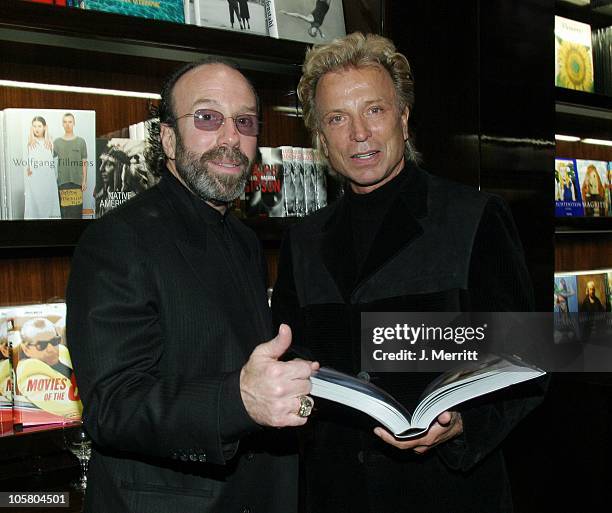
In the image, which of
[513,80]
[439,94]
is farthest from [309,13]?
[513,80]

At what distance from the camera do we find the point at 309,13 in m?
2.15

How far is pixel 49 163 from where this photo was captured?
5.83 feet

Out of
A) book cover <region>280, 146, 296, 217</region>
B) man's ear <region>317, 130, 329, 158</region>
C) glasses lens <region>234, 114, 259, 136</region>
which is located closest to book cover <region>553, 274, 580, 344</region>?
book cover <region>280, 146, 296, 217</region>

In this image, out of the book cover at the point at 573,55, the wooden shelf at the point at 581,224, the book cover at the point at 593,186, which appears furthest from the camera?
the book cover at the point at 593,186

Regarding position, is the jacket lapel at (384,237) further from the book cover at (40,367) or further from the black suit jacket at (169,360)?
the book cover at (40,367)

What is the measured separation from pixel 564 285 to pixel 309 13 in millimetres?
1817

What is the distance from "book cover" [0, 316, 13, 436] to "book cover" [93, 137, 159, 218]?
443mm

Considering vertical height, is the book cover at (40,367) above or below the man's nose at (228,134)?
below

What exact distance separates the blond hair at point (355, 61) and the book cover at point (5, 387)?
1.05 m

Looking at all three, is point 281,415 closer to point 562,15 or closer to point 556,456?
point 556,456

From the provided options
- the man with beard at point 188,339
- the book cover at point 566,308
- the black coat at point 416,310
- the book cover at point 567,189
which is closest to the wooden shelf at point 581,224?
the book cover at point 567,189

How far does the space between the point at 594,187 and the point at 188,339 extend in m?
2.45

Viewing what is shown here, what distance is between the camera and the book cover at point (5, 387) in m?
1.76

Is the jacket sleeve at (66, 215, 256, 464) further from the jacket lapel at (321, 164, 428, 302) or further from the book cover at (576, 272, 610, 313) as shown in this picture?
the book cover at (576, 272, 610, 313)
